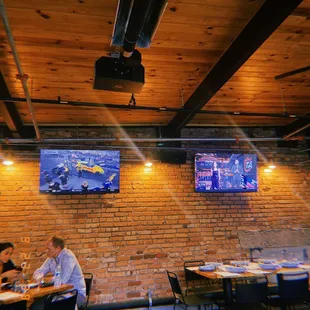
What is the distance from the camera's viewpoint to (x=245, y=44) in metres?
3.03

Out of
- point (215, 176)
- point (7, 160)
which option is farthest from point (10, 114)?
point (215, 176)

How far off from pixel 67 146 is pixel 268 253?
13.9ft

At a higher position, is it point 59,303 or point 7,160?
point 7,160

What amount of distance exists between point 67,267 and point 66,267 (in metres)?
0.01

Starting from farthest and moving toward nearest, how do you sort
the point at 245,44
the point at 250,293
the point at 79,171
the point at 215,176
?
the point at 215,176, the point at 79,171, the point at 250,293, the point at 245,44

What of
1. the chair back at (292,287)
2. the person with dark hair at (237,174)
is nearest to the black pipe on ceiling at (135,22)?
the chair back at (292,287)

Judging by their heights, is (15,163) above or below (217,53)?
below

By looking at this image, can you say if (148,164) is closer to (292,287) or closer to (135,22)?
(292,287)

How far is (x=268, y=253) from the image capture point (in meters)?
5.79

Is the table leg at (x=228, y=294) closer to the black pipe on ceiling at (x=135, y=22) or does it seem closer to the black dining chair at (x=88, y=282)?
the black dining chair at (x=88, y=282)

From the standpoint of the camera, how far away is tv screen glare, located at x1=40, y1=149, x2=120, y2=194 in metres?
5.13

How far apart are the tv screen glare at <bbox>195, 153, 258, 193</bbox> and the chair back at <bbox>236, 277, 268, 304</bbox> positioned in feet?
6.56

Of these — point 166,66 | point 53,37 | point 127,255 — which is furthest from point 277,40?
point 127,255

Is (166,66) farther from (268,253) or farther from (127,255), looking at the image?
(268,253)
